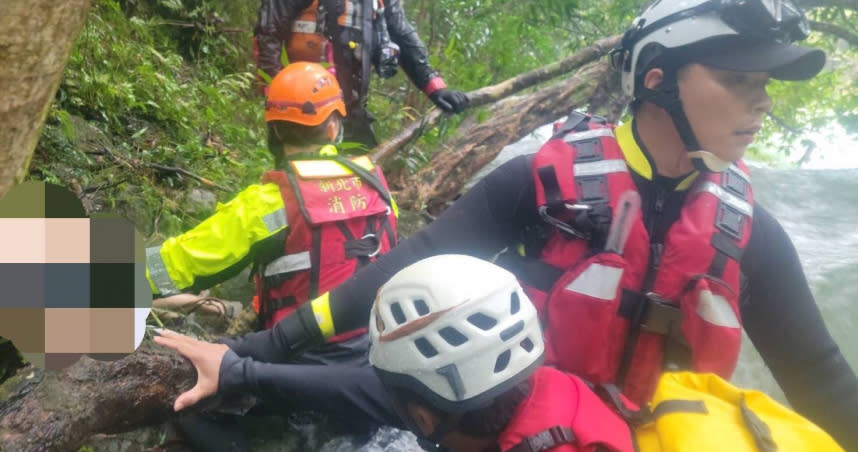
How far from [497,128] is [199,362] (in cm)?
398

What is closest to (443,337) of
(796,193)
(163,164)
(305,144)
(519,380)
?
(519,380)

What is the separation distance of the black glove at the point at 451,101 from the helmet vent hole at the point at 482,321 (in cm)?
380

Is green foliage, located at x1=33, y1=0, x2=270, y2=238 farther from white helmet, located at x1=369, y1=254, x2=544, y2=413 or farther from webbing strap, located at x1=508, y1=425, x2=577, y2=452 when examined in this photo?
webbing strap, located at x1=508, y1=425, x2=577, y2=452

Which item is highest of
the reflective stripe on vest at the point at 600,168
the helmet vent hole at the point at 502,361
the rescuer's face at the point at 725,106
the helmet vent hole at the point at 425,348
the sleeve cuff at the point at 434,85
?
the rescuer's face at the point at 725,106

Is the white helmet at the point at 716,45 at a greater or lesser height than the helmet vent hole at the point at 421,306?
greater

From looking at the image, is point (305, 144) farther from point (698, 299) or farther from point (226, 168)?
point (698, 299)

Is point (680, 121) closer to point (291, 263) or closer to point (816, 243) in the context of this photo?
point (291, 263)

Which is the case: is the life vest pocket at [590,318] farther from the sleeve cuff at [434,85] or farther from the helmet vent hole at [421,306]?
the sleeve cuff at [434,85]

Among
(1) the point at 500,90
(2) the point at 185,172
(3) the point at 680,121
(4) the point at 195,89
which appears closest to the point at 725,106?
(3) the point at 680,121

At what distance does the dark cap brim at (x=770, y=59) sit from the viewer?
1.66 m

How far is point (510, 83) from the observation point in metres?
5.64

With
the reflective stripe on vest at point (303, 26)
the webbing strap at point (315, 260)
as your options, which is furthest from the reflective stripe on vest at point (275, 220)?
the reflective stripe on vest at point (303, 26)

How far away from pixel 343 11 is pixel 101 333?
425 centimetres

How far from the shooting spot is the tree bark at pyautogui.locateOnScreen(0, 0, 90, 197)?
970mm
